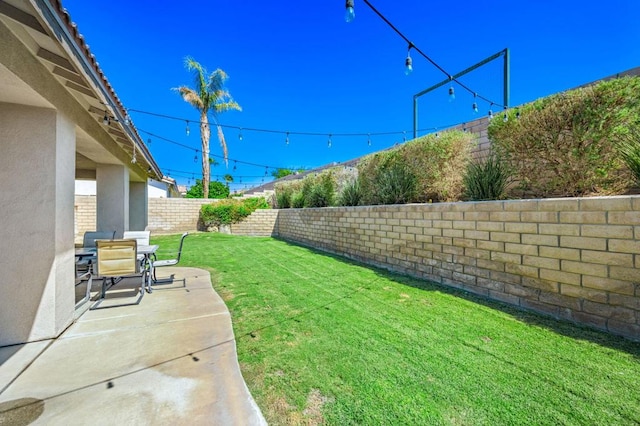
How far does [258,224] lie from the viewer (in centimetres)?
1581

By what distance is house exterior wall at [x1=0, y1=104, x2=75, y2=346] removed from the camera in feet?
9.22

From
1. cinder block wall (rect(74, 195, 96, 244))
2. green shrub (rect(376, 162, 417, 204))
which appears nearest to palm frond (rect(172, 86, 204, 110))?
cinder block wall (rect(74, 195, 96, 244))

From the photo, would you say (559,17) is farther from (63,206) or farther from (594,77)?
(63,206)

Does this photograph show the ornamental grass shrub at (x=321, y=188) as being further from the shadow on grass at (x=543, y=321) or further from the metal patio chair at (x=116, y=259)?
the metal patio chair at (x=116, y=259)

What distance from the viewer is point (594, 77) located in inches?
194

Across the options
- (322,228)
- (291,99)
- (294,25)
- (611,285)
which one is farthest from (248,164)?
(611,285)

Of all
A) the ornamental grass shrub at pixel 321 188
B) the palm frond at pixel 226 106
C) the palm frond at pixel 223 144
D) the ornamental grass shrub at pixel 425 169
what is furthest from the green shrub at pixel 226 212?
the ornamental grass shrub at pixel 425 169

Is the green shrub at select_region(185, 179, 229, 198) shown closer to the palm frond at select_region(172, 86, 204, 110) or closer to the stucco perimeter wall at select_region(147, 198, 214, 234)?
the palm frond at select_region(172, 86, 204, 110)

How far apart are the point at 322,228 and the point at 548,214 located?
7.04 metres

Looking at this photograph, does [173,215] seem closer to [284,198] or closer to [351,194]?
[284,198]

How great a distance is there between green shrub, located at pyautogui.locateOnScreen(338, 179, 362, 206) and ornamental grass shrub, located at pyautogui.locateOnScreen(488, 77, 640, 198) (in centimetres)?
435

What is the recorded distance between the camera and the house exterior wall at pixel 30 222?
111 inches

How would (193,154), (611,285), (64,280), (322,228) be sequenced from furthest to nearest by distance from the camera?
(193,154), (322,228), (64,280), (611,285)

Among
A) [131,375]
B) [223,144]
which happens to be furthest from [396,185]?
[223,144]
